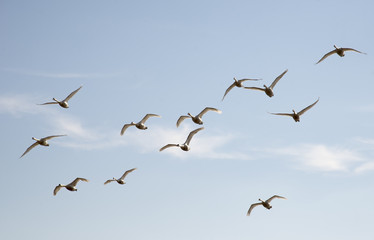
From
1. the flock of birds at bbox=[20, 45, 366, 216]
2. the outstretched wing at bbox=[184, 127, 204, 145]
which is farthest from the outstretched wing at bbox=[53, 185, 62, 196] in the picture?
the outstretched wing at bbox=[184, 127, 204, 145]

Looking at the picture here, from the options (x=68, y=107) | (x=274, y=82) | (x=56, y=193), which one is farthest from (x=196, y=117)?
(x=56, y=193)

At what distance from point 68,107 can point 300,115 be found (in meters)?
24.5

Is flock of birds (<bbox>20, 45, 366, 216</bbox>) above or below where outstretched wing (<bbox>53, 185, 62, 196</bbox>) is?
above

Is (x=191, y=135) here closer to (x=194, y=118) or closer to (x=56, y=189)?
(x=194, y=118)

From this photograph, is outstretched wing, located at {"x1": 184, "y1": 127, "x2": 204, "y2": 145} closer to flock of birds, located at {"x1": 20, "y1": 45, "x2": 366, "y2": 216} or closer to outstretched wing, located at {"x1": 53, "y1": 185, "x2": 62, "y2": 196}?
flock of birds, located at {"x1": 20, "y1": 45, "x2": 366, "y2": 216}

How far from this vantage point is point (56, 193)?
73.9 m

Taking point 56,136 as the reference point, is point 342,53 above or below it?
above

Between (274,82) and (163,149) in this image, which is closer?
(274,82)

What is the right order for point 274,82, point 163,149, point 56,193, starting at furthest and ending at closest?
point 56,193, point 163,149, point 274,82

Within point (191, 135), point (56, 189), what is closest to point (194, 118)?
point (191, 135)

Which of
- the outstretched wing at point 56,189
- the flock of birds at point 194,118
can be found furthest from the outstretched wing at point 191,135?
the outstretched wing at point 56,189

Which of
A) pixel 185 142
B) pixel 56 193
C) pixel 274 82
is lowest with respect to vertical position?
pixel 56 193

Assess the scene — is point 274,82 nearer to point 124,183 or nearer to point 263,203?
point 263,203

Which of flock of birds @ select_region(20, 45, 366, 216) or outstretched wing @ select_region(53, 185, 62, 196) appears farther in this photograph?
outstretched wing @ select_region(53, 185, 62, 196)
